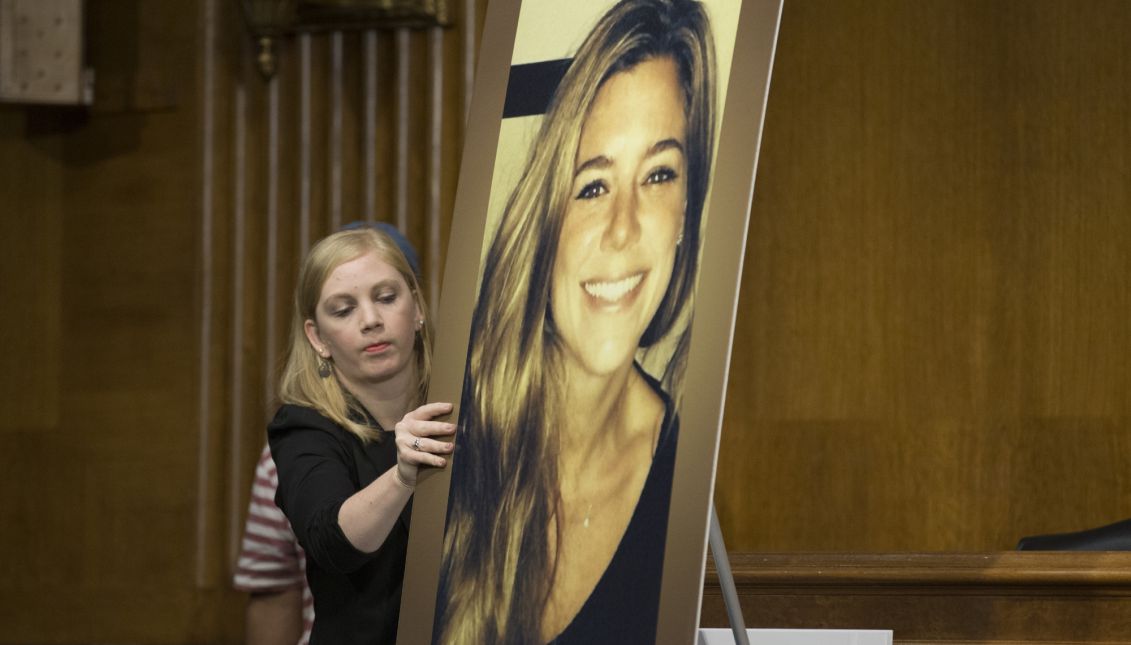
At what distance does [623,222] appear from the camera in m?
1.62

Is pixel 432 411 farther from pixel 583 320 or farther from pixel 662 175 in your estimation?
pixel 662 175

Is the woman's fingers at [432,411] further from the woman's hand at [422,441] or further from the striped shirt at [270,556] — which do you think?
the striped shirt at [270,556]

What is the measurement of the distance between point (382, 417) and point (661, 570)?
748 mm

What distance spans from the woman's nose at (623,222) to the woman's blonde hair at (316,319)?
1.86 feet

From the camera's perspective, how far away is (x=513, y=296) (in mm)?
1729

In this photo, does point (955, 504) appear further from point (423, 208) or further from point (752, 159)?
point (752, 159)

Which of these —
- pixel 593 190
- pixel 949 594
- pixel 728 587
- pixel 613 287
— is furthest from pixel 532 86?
pixel 949 594

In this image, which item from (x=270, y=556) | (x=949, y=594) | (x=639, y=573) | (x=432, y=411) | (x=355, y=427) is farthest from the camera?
(x=270, y=556)

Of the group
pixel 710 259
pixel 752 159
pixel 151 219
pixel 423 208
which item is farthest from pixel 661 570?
pixel 151 219

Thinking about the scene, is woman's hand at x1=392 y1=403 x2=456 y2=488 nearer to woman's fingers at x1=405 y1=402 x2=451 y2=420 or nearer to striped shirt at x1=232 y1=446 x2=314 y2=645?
woman's fingers at x1=405 y1=402 x2=451 y2=420

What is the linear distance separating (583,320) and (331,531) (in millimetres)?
443

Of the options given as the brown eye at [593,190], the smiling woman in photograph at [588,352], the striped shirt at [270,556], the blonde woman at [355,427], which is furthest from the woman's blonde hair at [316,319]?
the striped shirt at [270,556]

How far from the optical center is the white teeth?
1.60 m

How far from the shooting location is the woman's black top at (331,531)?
1830 millimetres
